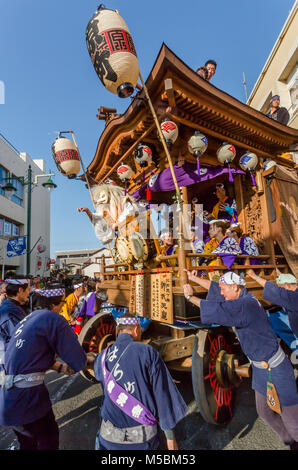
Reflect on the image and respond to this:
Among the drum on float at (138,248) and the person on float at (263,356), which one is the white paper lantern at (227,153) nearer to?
the drum on float at (138,248)

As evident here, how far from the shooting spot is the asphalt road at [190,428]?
2.63m

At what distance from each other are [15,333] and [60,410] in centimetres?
228

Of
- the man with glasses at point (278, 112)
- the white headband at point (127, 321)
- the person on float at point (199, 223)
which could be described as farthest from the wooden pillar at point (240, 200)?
the white headband at point (127, 321)

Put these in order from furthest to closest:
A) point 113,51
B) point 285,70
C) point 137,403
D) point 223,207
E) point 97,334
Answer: point 285,70
point 223,207
point 97,334
point 113,51
point 137,403

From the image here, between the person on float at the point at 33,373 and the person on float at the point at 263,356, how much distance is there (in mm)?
1535

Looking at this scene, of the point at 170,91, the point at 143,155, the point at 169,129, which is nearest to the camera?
the point at 170,91

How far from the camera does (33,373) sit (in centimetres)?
204

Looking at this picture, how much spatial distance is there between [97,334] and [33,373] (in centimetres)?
210

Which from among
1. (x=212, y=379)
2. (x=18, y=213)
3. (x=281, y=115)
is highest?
(x=281, y=115)

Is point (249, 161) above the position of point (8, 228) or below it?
below

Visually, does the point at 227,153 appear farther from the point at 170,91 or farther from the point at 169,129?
the point at 170,91

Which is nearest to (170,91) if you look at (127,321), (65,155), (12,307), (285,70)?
(65,155)

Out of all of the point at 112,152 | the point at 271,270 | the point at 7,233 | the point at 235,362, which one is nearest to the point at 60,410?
the point at 235,362

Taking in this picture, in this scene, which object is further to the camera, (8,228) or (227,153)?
(8,228)
